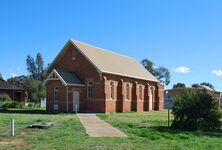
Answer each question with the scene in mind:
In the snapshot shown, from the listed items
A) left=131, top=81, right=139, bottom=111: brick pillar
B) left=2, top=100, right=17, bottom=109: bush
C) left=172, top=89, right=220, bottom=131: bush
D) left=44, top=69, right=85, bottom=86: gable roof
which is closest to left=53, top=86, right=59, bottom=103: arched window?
left=44, top=69, right=85, bottom=86: gable roof

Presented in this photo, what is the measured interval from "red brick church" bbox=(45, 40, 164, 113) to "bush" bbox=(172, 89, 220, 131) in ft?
66.7

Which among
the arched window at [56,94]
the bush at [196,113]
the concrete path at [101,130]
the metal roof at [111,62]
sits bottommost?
the concrete path at [101,130]

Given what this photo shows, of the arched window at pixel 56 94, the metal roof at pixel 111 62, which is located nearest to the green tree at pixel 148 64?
the metal roof at pixel 111 62

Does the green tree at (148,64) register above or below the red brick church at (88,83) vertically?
above

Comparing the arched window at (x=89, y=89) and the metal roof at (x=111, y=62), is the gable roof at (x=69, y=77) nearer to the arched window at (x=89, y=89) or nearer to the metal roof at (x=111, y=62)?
the arched window at (x=89, y=89)

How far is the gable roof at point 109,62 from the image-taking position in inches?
1753

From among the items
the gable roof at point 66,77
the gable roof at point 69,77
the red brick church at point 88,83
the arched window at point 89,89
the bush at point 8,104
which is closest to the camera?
the gable roof at point 66,77

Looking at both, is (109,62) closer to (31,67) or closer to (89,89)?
(89,89)

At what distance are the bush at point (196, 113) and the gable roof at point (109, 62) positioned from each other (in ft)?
66.7

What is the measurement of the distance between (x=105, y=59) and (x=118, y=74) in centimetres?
371

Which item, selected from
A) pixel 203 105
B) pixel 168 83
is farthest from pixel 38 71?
pixel 203 105

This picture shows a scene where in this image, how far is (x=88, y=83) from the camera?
146 feet

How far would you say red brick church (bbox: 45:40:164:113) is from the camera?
43062mm

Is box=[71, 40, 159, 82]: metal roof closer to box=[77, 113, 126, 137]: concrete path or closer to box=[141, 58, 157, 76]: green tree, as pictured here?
box=[77, 113, 126, 137]: concrete path
